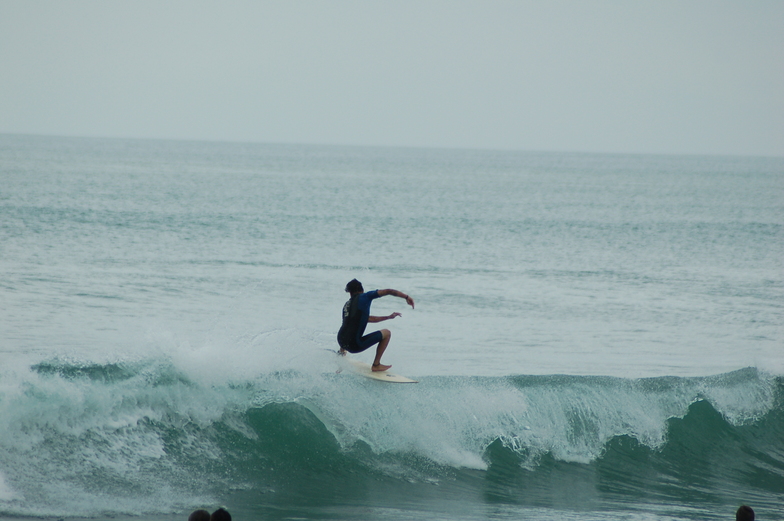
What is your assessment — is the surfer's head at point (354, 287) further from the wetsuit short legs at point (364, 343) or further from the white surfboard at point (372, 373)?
the white surfboard at point (372, 373)

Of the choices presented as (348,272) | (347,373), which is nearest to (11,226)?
(348,272)

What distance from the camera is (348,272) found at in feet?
86.2

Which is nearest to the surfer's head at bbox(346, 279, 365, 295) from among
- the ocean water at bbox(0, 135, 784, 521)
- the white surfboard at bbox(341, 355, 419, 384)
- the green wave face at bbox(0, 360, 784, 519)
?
the white surfboard at bbox(341, 355, 419, 384)

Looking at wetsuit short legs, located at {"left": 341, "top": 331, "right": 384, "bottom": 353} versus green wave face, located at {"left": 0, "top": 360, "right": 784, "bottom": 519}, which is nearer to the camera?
green wave face, located at {"left": 0, "top": 360, "right": 784, "bottom": 519}

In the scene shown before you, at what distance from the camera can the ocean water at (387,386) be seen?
955 centimetres

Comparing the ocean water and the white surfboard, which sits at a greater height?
the white surfboard

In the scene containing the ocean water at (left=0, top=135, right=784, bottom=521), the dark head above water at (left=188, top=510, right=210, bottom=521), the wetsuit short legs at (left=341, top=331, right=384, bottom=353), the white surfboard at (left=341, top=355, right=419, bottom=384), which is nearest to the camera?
the dark head above water at (left=188, top=510, right=210, bottom=521)

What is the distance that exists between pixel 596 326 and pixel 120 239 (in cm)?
2022

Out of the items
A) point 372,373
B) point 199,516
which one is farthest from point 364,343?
point 199,516

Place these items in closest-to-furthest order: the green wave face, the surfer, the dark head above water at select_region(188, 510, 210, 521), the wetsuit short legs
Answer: the dark head above water at select_region(188, 510, 210, 521) → the green wave face → the surfer → the wetsuit short legs

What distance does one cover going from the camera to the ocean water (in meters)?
9.55

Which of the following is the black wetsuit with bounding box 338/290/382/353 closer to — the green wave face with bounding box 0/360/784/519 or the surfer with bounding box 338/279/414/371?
the surfer with bounding box 338/279/414/371

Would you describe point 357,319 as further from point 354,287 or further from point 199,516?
point 199,516

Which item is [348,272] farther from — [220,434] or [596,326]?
[220,434]
